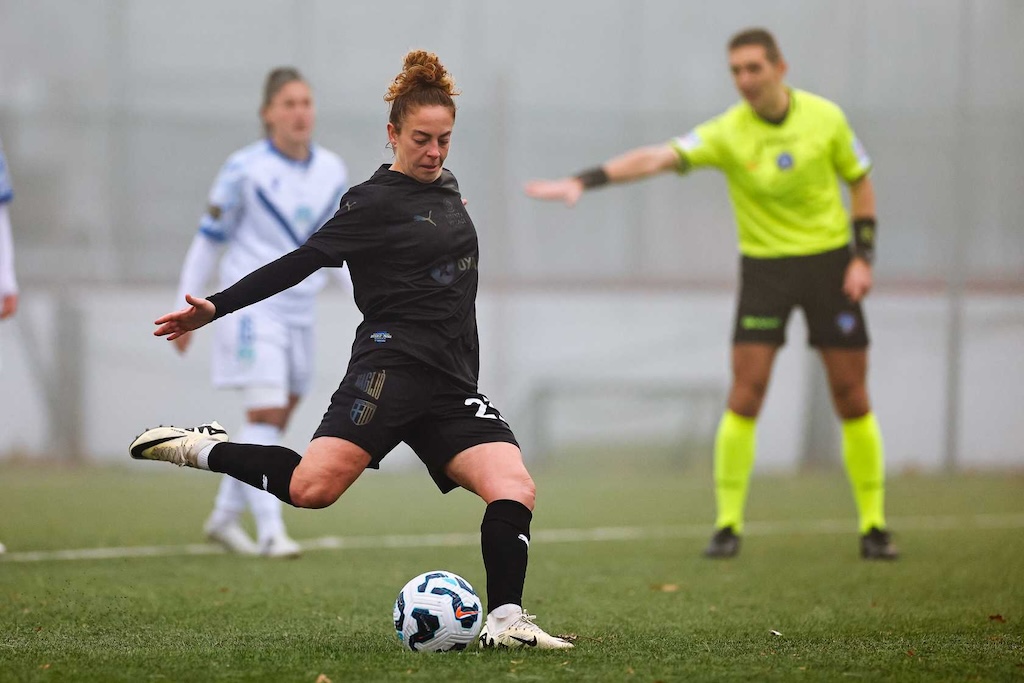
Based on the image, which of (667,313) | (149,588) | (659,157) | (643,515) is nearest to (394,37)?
(667,313)

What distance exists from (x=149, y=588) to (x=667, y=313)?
8.81 meters

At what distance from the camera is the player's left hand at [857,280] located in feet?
22.0

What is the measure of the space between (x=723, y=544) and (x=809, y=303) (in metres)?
1.25

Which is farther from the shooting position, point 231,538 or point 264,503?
point 231,538

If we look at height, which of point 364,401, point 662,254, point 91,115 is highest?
point 91,115

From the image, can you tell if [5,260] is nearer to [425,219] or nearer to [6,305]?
[6,305]

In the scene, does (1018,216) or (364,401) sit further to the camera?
(1018,216)

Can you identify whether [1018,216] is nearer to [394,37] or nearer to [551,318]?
[551,318]

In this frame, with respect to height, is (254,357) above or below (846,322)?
below

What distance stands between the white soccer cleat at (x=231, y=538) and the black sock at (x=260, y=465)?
8.59ft

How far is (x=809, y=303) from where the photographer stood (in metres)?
6.81

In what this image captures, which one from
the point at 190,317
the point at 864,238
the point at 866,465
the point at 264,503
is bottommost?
the point at 264,503

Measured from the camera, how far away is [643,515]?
930cm

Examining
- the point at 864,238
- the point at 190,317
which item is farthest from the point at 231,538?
the point at 864,238
